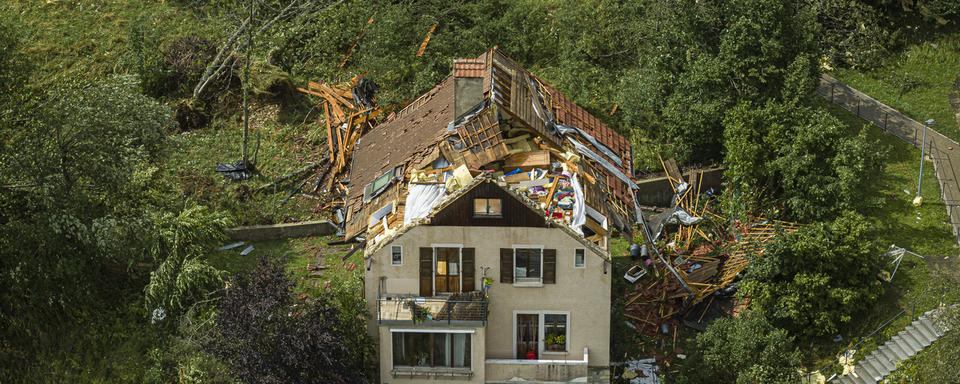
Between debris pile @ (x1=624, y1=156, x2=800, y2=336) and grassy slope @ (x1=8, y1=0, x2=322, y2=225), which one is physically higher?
grassy slope @ (x1=8, y1=0, x2=322, y2=225)

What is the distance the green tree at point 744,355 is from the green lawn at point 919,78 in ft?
59.2

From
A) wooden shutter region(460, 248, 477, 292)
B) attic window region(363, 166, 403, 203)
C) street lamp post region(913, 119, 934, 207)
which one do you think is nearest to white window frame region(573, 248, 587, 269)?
wooden shutter region(460, 248, 477, 292)

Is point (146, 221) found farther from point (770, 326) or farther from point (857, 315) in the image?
point (857, 315)

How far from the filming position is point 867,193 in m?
49.3

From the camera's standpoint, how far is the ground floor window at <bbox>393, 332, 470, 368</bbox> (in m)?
38.5

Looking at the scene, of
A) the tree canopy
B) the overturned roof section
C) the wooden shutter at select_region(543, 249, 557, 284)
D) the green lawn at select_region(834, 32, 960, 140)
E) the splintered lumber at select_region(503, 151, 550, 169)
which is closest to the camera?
the tree canopy

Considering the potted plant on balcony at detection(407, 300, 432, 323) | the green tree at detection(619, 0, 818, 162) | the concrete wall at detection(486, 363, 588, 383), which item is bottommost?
the concrete wall at detection(486, 363, 588, 383)

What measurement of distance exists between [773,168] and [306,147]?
1817cm

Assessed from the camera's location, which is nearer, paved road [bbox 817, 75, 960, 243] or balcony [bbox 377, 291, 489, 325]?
balcony [bbox 377, 291, 489, 325]

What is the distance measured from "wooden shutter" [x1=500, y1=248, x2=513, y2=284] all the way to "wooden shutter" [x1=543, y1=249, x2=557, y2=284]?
3.19 feet

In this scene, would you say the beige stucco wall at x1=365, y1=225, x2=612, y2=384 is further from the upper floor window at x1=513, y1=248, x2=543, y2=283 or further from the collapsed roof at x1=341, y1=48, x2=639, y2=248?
the collapsed roof at x1=341, y1=48, x2=639, y2=248

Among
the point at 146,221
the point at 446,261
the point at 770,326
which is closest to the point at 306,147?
the point at 146,221

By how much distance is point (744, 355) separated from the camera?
129ft

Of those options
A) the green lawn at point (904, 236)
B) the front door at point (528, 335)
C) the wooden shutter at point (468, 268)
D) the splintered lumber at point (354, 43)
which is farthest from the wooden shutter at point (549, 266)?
the splintered lumber at point (354, 43)
